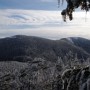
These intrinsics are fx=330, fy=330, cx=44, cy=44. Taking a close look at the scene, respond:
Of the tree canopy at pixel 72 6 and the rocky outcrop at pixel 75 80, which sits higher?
the tree canopy at pixel 72 6

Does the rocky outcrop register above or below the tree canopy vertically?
below

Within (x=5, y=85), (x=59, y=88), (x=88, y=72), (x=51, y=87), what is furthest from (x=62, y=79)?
(x=5, y=85)

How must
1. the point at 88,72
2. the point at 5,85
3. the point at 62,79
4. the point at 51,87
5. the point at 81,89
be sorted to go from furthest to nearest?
the point at 5,85 → the point at 51,87 → the point at 62,79 → the point at 88,72 → the point at 81,89

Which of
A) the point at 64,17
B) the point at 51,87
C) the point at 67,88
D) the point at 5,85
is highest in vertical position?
the point at 64,17

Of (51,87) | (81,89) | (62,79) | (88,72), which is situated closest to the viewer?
(81,89)

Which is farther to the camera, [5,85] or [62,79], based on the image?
[5,85]

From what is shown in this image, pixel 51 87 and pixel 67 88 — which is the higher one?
pixel 67 88

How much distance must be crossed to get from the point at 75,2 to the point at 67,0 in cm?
36

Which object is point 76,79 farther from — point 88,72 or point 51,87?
point 51,87

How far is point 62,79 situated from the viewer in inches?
301

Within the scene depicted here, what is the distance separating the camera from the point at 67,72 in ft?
25.6

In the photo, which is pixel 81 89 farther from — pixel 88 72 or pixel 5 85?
pixel 5 85

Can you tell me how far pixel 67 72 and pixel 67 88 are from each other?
0.75 metres

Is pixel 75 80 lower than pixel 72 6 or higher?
lower
